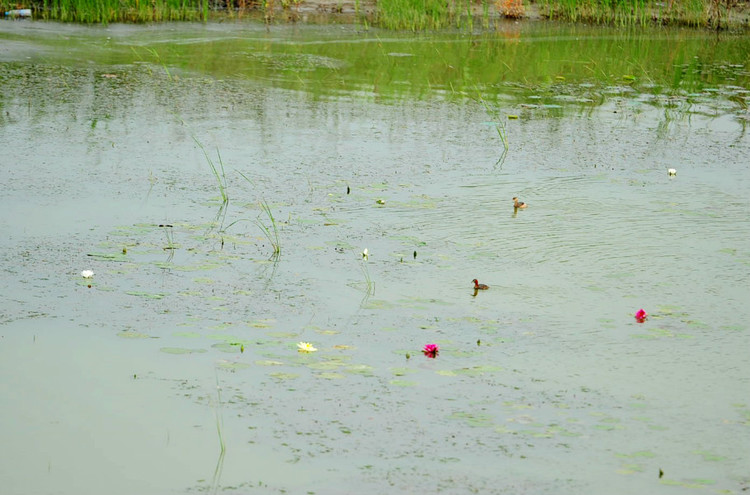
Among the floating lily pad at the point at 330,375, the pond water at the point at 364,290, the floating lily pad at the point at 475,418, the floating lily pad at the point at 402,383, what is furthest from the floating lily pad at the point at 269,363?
the floating lily pad at the point at 475,418

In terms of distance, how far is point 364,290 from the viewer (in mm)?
3258

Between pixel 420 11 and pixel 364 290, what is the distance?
764 cm

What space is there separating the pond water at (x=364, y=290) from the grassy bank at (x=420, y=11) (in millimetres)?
2958

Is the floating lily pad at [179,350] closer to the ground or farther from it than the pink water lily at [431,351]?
closer to the ground

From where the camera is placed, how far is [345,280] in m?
3.33

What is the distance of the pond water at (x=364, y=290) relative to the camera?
2.26 m

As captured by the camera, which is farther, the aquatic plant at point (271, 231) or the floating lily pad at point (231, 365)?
the aquatic plant at point (271, 231)

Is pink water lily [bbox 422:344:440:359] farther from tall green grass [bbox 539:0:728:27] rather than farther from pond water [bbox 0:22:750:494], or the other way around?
tall green grass [bbox 539:0:728:27]

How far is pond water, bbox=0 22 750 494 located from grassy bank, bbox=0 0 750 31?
2.96m

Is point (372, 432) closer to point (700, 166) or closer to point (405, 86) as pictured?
point (700, 166)

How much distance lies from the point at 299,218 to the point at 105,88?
9.07 ft

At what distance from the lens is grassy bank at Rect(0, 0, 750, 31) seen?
9.45 m

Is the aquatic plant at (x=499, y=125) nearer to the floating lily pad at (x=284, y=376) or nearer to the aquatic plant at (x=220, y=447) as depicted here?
the floating lily pad at (x=284, y=376)

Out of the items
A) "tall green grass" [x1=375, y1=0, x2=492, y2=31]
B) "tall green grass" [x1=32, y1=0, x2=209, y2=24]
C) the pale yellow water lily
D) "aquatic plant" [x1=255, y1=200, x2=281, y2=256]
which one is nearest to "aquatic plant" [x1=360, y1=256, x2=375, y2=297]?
"aquatic plant" [x1=255, y1=200, x2=281, y2=256]
